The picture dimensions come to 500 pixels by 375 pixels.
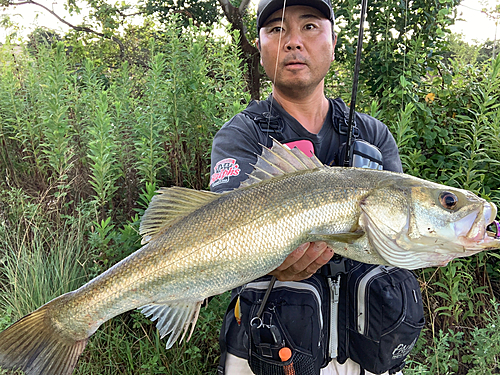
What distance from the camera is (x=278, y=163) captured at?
193cm

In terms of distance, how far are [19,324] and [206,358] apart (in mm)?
1832

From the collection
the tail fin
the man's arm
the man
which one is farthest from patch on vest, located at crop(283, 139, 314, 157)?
the tail fin

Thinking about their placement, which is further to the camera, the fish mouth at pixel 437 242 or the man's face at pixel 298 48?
the man's face at pixel 298 48

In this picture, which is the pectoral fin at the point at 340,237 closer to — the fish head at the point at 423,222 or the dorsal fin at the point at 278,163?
the fish head at the point at 423,222

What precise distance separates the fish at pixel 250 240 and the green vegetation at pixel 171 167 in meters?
1.34

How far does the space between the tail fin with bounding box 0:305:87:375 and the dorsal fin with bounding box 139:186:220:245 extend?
0.63 meters

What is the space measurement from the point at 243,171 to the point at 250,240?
53 centimetres

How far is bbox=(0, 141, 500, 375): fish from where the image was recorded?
1723 mm

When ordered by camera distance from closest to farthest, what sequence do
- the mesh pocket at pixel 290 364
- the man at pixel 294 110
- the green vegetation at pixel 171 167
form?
1. the mesh pocket at pixel 290 364
2. the man at pixel 294 110
3. the green vegetation at pixel 171 167

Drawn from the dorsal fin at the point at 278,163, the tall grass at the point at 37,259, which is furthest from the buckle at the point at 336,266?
the tall grass at the point at 37,259

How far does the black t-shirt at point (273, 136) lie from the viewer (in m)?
2.20

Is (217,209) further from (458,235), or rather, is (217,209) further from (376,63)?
(376,63)

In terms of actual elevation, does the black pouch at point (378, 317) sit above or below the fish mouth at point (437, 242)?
below

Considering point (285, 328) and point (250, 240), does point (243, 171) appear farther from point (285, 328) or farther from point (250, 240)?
point (285, 328)
